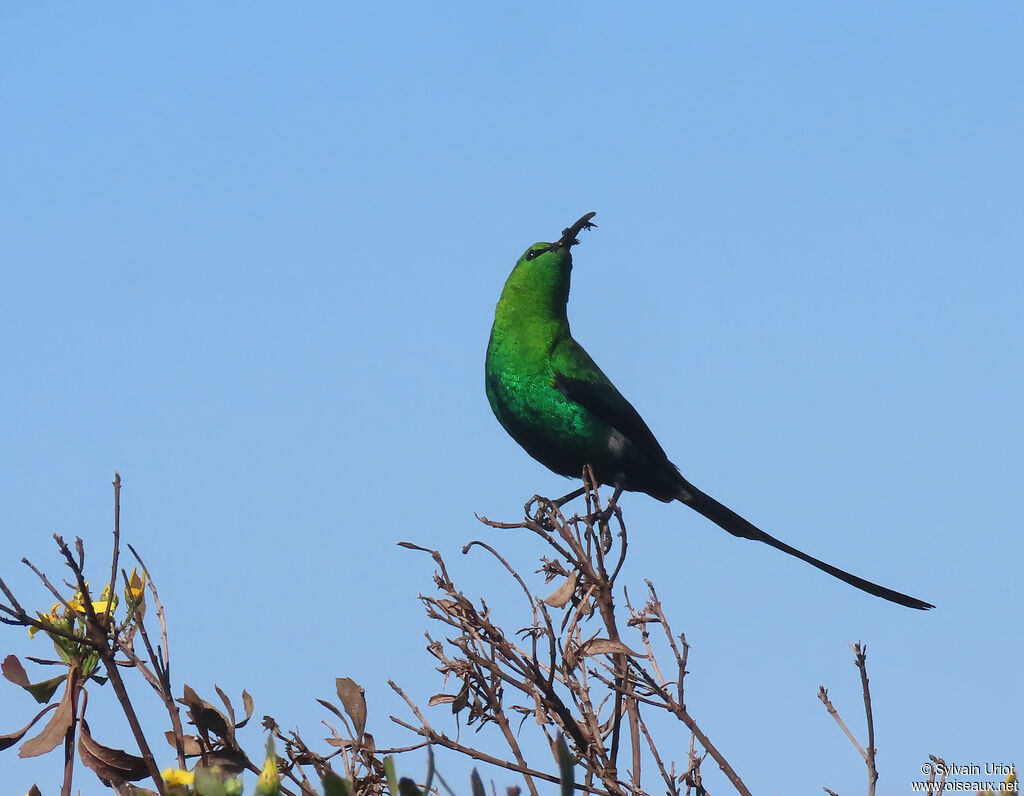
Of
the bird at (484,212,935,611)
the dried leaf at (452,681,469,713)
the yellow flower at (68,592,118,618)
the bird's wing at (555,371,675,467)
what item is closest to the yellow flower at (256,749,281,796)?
the yellow flower at (68,592,118,618)

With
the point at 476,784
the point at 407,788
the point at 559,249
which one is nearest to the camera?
the point at 476,784

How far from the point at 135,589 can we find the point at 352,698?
532 mm

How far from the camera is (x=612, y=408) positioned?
5.22 m

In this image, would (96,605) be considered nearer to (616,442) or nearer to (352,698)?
(352,698)

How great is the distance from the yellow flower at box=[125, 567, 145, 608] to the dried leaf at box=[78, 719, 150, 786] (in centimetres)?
26

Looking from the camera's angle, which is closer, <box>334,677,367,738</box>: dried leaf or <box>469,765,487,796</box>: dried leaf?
<box>469,765,487,796</box>: dried leaf

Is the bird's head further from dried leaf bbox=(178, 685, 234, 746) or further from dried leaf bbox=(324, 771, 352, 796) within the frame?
dried leaf bbox=(324, 771, 352, 796)

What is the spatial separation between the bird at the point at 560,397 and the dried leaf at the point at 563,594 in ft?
6.04

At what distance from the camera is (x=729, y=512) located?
5648 millimetres

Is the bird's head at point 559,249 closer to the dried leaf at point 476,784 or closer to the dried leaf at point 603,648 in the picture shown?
the dried leaf at point 603,648

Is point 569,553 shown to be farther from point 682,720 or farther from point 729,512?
point 729,512

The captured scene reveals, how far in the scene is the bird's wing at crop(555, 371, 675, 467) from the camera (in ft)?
16.7

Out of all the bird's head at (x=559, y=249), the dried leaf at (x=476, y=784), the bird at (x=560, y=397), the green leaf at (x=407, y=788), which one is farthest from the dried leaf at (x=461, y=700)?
the bird's head at (x=559, y=249)

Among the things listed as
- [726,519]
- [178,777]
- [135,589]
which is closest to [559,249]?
[726,519]
